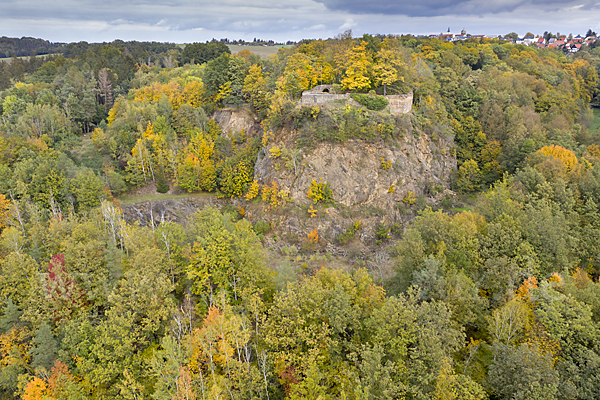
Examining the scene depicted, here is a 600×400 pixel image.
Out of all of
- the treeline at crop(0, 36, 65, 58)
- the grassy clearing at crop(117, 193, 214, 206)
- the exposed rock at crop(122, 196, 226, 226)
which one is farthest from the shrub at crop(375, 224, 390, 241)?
the treeline at crop(0, 36, 65, 58)

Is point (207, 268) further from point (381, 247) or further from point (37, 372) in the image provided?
point (381, 247)

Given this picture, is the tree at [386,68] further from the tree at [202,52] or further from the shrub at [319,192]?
the tree at [202,52]

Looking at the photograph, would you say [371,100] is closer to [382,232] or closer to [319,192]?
[319,192]

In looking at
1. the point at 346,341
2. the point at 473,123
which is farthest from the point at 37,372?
the point at 473,123

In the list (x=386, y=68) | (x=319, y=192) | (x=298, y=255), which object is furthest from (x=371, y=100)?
(x=298, y=255)

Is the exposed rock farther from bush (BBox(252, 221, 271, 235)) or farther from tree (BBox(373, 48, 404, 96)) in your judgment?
tree (BBox(373, 48, 404, 96))

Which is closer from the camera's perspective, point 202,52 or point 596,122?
point 596,122
